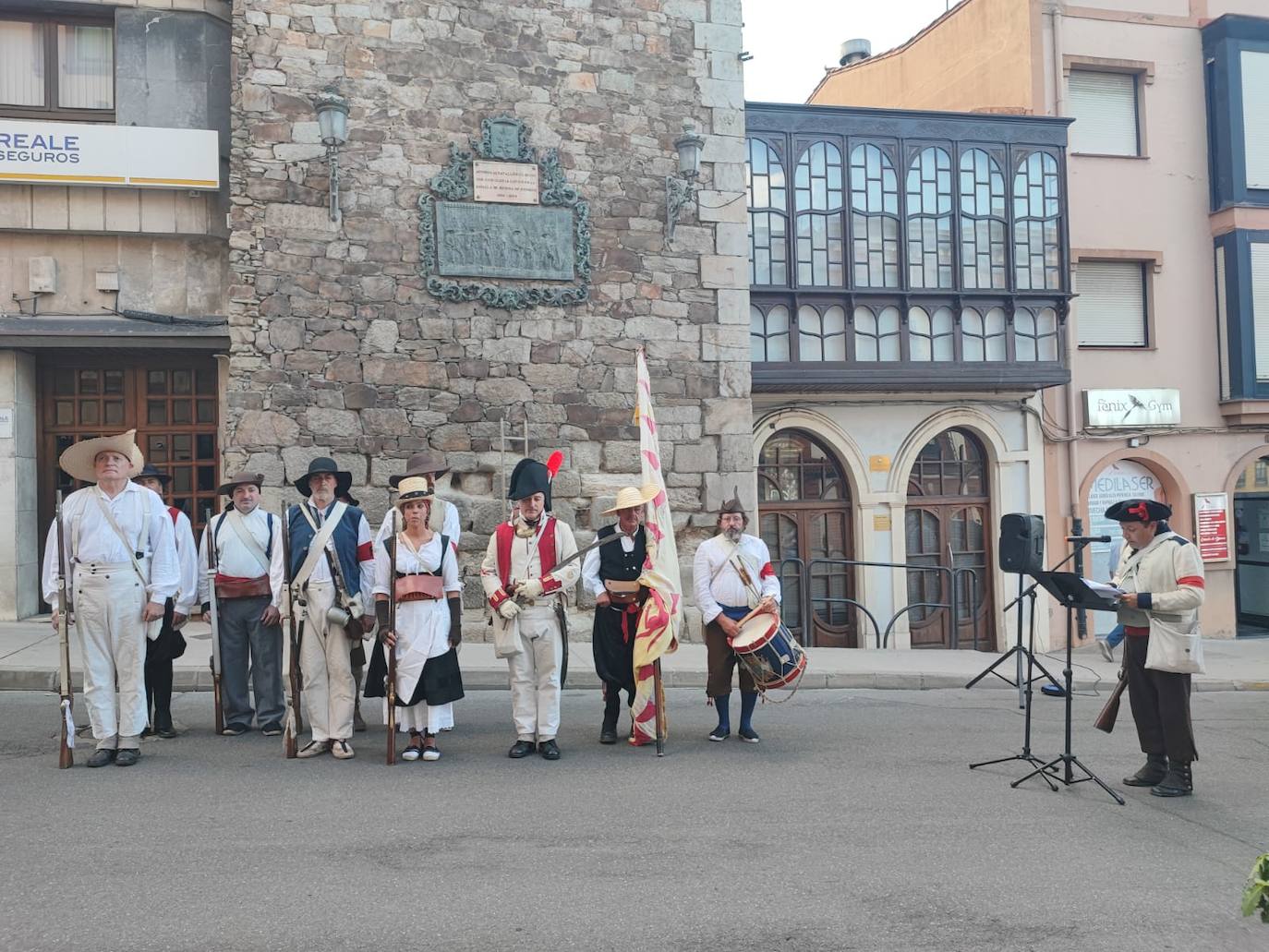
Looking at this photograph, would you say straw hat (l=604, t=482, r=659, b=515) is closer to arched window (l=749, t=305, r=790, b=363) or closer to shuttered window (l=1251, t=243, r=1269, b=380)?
arched window (l=749, t=305, r=790, b=363)

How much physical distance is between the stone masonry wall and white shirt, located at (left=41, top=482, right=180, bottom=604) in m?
3.77

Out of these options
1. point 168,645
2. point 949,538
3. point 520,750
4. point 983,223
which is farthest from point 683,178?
point 168,645

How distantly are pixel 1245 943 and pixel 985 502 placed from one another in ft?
37.1

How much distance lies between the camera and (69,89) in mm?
11008

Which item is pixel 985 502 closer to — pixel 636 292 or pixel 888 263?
pixel 888 263

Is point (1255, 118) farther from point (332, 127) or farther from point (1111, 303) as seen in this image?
point (332, 127)

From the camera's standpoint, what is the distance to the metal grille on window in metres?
13.8

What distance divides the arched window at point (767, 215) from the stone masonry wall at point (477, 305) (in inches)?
58.2

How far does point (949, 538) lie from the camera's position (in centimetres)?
1475

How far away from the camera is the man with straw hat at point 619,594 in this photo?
7.00 metres

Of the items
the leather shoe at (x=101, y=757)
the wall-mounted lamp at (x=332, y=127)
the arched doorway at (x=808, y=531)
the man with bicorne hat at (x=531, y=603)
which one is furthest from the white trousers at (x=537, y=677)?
the arched doorway at (x=808, y=531)

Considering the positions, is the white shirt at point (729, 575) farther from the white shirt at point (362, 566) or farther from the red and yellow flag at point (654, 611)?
the white shirt at point (362, 566)

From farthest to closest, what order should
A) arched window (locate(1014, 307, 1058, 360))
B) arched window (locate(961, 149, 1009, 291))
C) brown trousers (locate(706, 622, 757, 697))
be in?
arched window (locate(1014, 307, 1058, 360)) < arched window (locate(961, 149, 1009, 291)) < brown trousers (locate(706, 622, 757, 697))

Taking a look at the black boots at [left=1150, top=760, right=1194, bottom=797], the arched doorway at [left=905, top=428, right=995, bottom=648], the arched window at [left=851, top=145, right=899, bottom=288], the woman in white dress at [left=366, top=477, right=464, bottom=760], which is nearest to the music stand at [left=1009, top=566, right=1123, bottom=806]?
the black boots at [left=1150, top=760, right=1194, bottom=797]
